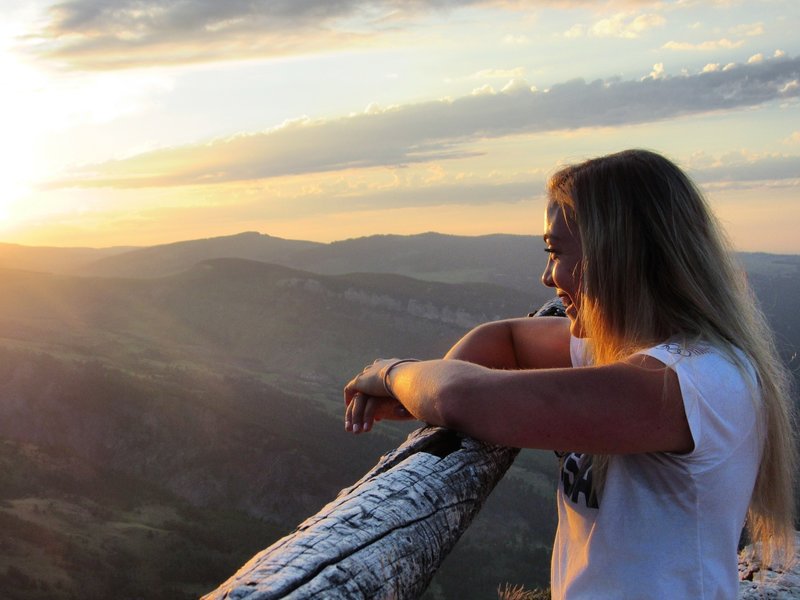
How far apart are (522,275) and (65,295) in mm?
78409

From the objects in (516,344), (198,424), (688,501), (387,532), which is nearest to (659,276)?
(688,501)

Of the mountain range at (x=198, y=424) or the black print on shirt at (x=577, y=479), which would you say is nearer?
the black print on shirt at (x=577, y=479)

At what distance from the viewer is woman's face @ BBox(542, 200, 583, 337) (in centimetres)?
243

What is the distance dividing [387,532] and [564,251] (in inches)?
43.8

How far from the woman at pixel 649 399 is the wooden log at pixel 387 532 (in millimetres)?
154

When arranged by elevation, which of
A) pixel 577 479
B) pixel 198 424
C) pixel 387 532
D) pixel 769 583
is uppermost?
pixel 387 532

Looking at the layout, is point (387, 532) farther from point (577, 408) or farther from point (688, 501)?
point (688, 501)

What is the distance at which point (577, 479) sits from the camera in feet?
7.82

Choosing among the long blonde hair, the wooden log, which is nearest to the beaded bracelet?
the wooden log

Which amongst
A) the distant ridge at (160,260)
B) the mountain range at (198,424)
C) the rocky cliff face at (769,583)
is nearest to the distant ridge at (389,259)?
the distant ridge at (160,260)

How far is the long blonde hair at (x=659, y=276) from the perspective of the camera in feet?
7.18

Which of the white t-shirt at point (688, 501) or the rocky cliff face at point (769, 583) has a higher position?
the white t-shirt at point (688, 501)

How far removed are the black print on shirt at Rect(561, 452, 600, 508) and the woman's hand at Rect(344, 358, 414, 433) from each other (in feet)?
2.48

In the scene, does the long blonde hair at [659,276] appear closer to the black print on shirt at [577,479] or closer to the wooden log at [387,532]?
the black print on shirt at [577,479]
